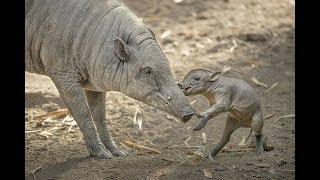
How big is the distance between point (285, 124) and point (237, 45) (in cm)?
329

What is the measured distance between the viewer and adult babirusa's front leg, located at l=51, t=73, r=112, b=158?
617 cm

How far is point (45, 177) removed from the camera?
5.68 meters

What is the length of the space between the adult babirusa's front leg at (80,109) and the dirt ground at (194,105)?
15cm

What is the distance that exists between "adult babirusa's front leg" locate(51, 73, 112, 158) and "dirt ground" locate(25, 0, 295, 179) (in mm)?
148

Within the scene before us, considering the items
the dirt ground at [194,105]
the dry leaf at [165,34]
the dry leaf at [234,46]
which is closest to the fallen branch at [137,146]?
the dirt ground at [194,105]

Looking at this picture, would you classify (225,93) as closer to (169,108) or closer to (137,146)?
(169,108)

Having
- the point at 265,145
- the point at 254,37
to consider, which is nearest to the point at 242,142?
the point at 265,145

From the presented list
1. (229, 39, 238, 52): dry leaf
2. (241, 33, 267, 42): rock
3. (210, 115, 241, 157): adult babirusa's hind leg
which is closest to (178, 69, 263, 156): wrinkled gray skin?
(210, 115, 241, 157): adult babirusa's hind leg

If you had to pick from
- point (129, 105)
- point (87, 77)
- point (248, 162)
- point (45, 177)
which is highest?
point (87, 77)

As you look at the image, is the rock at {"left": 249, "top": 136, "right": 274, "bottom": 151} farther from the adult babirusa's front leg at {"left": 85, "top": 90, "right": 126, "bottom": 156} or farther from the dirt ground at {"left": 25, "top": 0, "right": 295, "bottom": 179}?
the adult babirusa's front leg at {"left": 85, "top": 90, "right": 126, "bottom": 156}

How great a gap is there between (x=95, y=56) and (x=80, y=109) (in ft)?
1.97

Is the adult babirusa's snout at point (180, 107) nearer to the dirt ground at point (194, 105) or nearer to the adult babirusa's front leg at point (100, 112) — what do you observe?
the dirt ground at point (194, 105)

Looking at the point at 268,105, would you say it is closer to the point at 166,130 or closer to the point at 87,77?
the point at 166,130
